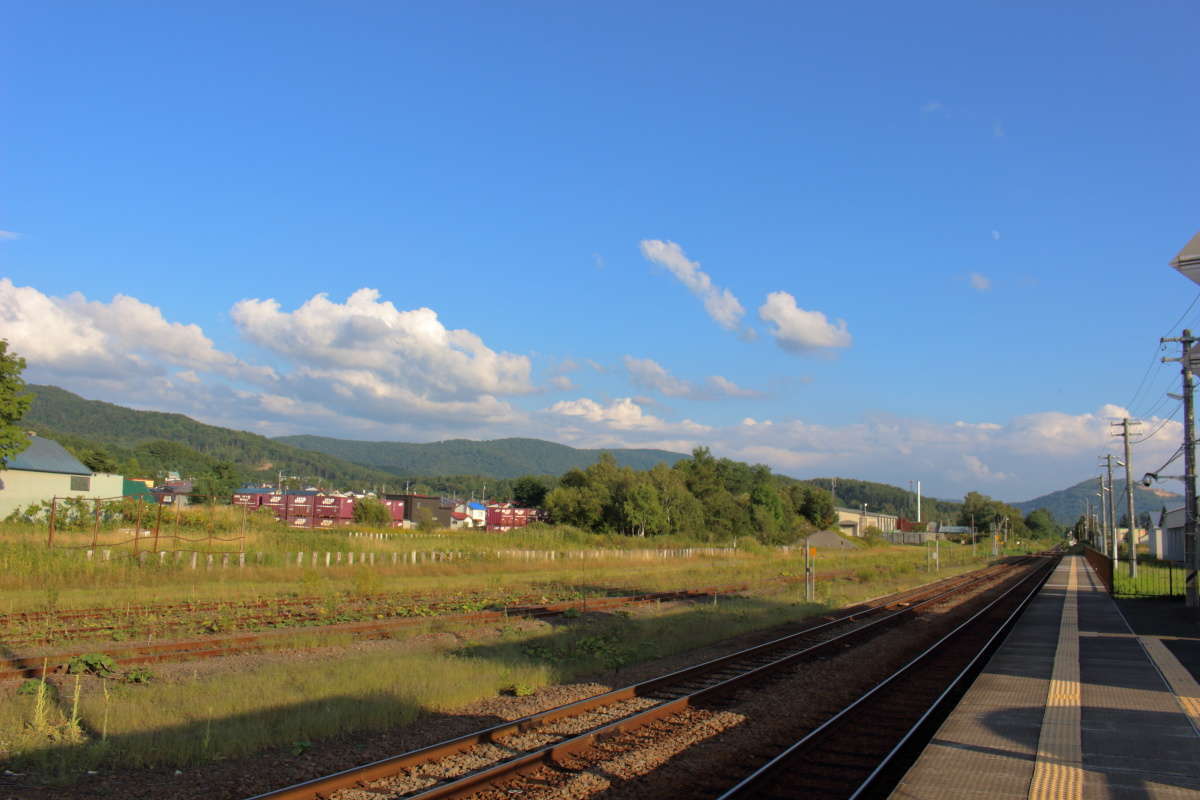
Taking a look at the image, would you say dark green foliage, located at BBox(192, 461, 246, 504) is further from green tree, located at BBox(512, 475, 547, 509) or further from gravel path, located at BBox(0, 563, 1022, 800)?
gravel path, located at BBox(0, 563, 1022, 800)

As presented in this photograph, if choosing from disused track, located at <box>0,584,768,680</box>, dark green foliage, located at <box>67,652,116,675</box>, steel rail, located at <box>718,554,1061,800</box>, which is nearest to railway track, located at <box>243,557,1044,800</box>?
steel rail, located at <box>718,554,1061,800</box>

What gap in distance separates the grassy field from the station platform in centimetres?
618

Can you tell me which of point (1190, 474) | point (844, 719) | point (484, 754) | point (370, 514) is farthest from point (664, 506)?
point (484, 754)

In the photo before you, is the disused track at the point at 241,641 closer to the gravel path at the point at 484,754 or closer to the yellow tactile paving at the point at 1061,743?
the gravel path at the point at 484,754

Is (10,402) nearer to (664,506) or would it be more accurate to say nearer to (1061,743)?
(1061,743)

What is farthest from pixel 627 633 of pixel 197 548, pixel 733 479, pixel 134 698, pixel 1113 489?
pixel 733 479

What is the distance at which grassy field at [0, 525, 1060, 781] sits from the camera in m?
9.16

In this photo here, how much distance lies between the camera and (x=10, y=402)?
37.7 metres

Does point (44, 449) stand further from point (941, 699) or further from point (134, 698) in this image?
point (941, 699)

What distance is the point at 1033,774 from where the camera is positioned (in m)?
8.52

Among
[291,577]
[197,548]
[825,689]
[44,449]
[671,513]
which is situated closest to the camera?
[825,689]

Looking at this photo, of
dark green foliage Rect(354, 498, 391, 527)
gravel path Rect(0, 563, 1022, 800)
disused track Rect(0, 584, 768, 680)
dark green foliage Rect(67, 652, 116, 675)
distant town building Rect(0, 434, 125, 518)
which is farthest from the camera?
dark green foliage Rect(354, 498, 391, 527)

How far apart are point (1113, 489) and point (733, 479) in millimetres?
93964

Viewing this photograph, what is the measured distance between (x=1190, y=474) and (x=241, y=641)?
102 ft
